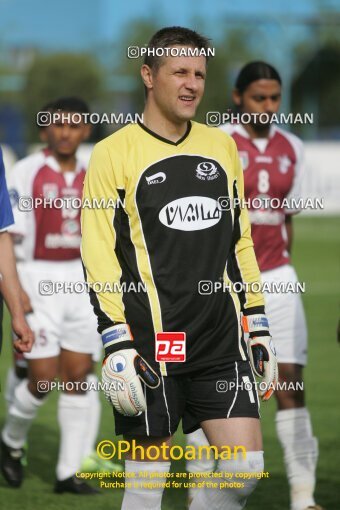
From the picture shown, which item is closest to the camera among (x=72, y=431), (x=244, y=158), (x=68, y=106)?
(x=244, y=158)

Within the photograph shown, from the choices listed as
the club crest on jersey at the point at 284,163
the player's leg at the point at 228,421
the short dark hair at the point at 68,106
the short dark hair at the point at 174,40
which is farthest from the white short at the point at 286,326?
the short dark hair at the point at 174,40

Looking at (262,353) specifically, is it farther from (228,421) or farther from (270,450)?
(270,450)

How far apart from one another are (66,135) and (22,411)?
176 cm

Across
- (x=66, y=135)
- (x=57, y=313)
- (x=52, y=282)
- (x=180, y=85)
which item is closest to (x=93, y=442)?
(x=57, y=313)

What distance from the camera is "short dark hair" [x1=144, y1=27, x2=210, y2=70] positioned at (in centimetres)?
491

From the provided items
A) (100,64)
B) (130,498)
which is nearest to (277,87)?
(130,498)

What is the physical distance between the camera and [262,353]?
499 centimetres

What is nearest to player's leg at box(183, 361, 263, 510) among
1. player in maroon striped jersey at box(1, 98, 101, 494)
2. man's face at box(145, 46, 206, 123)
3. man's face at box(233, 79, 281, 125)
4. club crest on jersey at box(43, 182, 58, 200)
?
man's face at box(145, 46, 206, 123)

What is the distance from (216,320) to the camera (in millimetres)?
4918

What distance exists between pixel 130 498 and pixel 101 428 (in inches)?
151

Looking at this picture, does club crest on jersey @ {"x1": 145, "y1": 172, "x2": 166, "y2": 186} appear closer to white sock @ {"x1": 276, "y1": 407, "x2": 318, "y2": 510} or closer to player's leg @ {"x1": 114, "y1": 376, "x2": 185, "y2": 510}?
player's leg @ {"x1": 114, "y1": 376, "x2": 185, "y2": 510}

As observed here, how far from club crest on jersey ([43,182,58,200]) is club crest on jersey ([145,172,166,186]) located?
2.85 meters

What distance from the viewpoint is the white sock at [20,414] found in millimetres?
7348

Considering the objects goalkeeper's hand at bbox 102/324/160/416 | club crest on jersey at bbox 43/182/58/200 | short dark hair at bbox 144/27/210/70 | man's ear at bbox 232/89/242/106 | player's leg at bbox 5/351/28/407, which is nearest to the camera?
goalkeeper's hand at bbox 102/324/160/416
